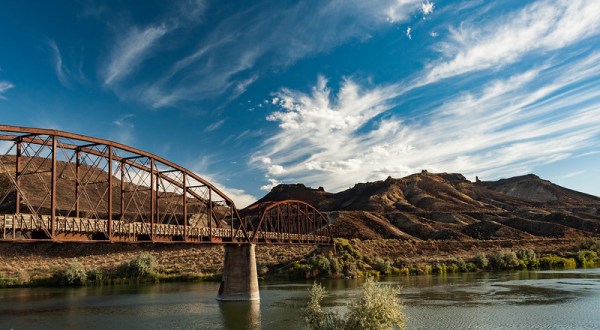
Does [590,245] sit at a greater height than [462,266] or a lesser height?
greater

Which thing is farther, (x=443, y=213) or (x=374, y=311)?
(x=443, y=213)

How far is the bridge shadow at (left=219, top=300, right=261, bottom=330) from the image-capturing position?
33.2 m

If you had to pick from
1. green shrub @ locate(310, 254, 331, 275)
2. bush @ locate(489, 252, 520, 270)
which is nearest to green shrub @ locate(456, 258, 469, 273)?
bush @ locate(489, 252, 520, 270)

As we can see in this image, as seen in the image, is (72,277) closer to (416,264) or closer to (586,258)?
(416,264)

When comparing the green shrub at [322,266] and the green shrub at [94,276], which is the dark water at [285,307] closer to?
the green shrub at [94,276]

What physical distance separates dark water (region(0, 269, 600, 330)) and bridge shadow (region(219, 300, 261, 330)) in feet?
0.24

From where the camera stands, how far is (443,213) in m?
131

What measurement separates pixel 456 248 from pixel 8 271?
257ft

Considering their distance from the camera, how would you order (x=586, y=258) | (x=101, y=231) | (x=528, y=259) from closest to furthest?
(x=101, y=231), (x=528, y=259), (x=586, y=258)

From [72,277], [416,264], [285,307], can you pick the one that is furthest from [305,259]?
[285,307]

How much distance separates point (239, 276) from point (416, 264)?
4410cm

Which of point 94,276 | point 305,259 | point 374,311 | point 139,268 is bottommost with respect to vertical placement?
point 94,276

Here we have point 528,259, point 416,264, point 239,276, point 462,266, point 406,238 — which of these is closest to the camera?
point 239,276

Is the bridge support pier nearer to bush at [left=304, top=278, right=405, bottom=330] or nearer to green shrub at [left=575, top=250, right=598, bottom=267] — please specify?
bush at [left=304, top=278, right=405, bottom=330]
